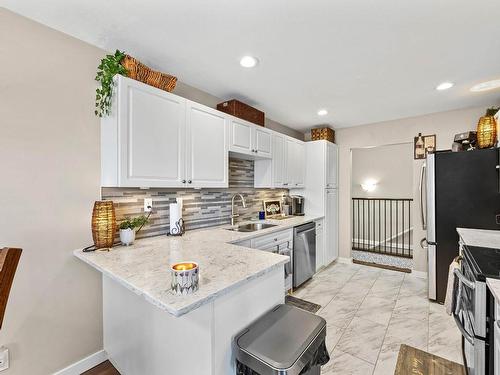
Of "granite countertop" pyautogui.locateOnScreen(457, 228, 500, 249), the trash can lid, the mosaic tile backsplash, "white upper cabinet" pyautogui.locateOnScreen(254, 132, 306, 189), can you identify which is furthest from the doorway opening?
the trash can lid

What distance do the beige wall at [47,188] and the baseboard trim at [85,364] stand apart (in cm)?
4

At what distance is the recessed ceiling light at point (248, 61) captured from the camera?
200 centimetres

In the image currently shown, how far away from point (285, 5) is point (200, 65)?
3.17 ft

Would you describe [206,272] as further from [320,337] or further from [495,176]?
[495,176]

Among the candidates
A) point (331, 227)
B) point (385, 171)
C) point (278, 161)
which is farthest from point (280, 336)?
point (385, 171)

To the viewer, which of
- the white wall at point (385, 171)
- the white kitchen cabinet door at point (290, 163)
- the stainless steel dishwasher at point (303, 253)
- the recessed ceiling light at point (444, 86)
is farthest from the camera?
the white wall at point (385, 171)

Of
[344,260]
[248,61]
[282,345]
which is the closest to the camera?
[282,345]

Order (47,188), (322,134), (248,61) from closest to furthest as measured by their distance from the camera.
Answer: (47,188) → (248,61) → (322,134)

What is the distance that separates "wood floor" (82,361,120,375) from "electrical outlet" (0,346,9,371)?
0.50 meters

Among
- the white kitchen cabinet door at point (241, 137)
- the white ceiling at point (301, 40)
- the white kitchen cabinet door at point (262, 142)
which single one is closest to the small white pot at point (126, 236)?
the white kitchen cabinet door at point (241, 137)

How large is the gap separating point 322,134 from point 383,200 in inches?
102

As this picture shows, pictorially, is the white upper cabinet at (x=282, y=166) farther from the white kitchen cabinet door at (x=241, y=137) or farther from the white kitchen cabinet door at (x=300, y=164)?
the white kitchen cabinet door at (x=241, y=137)

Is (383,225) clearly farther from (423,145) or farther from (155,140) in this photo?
(155,140)

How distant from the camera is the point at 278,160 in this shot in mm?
3396
